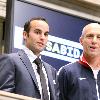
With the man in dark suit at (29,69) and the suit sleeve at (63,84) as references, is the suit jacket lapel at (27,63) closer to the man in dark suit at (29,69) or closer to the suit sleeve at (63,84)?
the man in dark suit at (29,69)

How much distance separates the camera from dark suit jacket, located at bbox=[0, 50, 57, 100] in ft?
11.6

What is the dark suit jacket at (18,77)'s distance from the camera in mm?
3533

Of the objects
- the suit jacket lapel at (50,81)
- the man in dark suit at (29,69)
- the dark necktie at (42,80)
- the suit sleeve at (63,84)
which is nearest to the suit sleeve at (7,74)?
the man in dark suit at (29,69)

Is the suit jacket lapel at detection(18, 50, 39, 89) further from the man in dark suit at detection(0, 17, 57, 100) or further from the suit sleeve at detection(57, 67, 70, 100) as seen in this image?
the suit sleeve at detection(57, 67, 70, 100)

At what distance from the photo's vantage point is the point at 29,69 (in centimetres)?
368

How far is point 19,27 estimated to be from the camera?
5.48 metres

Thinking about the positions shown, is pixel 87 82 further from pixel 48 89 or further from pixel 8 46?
pixel 8 46

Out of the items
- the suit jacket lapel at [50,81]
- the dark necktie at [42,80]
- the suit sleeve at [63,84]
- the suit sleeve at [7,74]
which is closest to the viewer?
the suit sleeve at [7,74]

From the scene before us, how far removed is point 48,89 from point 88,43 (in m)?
0.62

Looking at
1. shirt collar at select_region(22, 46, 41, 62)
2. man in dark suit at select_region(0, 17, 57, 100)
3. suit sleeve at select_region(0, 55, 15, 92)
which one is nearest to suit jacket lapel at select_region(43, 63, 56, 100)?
man in dark suit at select_region(0, 17, 57, 100)

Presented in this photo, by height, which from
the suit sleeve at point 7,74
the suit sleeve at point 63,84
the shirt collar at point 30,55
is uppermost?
the shirt collar at point 30,55

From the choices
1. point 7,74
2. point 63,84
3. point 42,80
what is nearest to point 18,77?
point 7,74

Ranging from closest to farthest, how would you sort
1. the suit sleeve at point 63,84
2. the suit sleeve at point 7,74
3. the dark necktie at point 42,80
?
1. the suit sleeve at point 7,74
2. the dark necktie at point 42,80
3. the suit sleeve at point 63,84

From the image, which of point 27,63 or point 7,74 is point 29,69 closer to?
point 27,63
